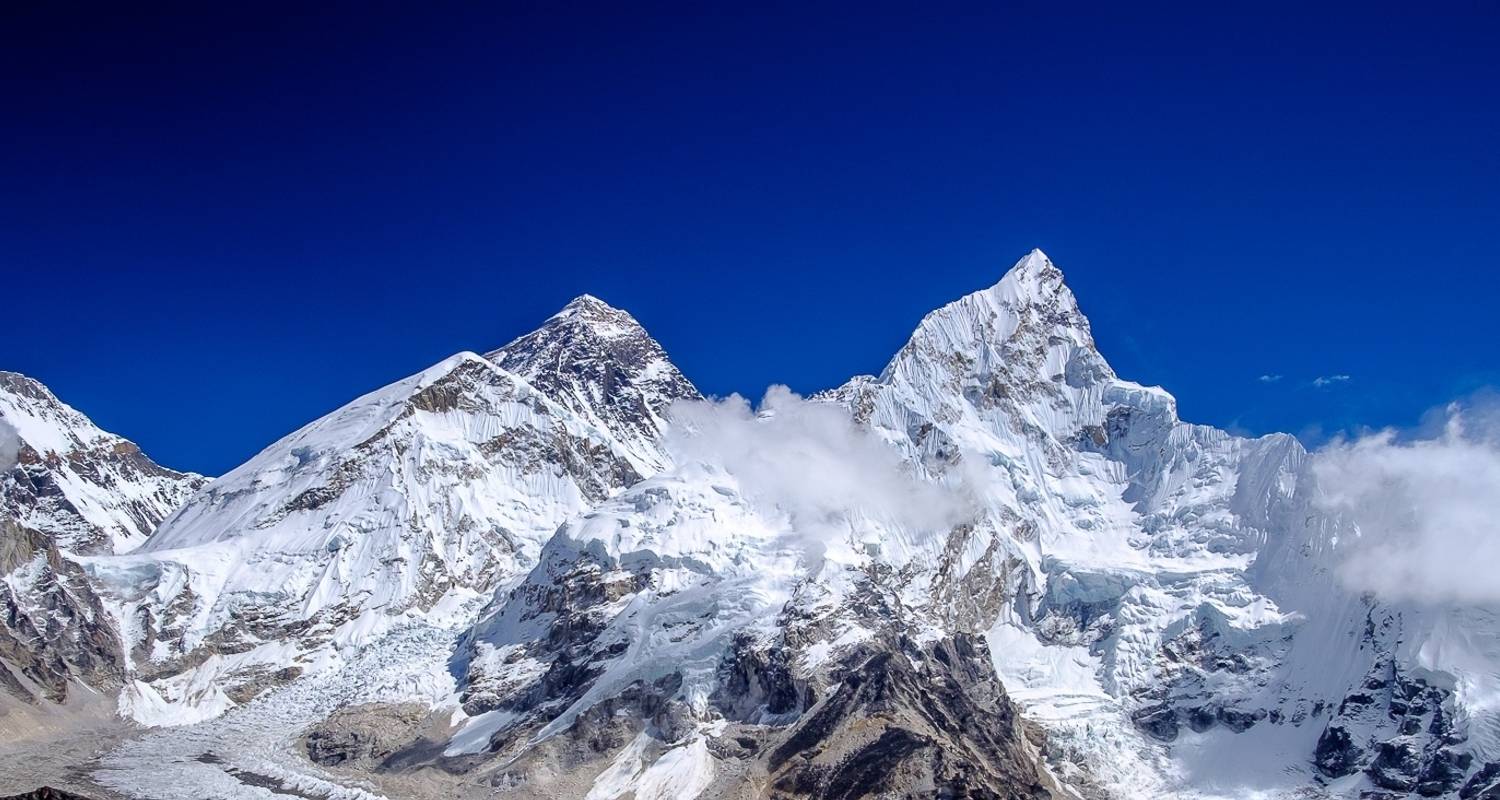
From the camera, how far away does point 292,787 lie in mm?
197875

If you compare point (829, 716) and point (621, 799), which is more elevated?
point (829, 716)

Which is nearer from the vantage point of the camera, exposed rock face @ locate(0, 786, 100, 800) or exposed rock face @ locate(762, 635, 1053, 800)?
exposed rock face @ locate(0, 786, 100, 800)

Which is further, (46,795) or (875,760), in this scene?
(875,760)

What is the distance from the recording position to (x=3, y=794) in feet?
582

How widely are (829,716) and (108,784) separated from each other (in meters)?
102

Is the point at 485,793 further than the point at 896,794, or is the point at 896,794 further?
the point at 485,793


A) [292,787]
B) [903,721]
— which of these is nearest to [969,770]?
[903,721]

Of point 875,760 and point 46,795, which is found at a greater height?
point 875,760

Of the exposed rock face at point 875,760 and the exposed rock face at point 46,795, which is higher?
the exposed rock face at point 875,760

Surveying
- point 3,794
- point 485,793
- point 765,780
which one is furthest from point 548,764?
point 3,794

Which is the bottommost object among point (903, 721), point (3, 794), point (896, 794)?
point (3, 794)

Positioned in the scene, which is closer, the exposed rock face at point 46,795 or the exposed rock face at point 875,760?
the exposed rock face at point 46,795

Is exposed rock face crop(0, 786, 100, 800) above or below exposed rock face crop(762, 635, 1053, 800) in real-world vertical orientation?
below

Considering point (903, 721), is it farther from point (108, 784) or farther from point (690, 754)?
point (108, 784)
